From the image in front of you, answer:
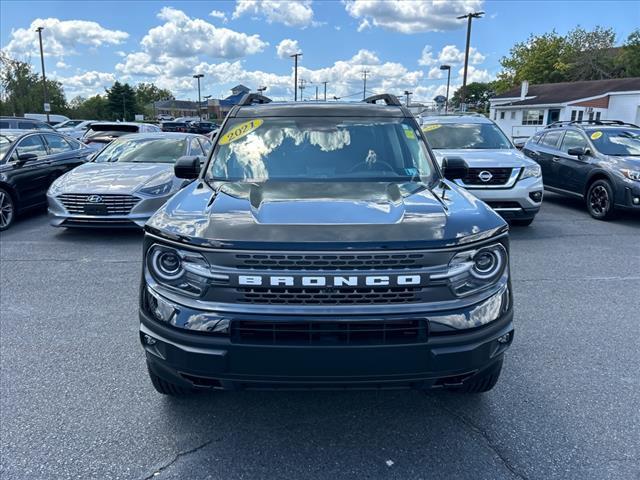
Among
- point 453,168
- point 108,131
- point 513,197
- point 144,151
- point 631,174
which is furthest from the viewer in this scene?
point 108,131

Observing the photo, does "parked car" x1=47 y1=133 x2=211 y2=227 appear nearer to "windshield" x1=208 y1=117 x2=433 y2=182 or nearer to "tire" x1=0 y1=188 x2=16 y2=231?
"tire" x1=0 y1=188 x2=16 y2=231

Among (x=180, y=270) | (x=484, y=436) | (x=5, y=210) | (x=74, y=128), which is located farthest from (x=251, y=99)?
(x=74, y=128)

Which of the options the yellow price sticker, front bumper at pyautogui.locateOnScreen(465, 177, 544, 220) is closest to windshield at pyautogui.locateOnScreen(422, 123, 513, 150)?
front bumper at pyautogui.locateOnScreen(465, 177, 544, 220)

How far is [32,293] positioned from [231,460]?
363 centimetres

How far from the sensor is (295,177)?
11.2ft

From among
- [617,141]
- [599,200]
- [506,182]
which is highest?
[617,141]

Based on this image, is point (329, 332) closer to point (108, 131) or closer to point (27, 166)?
point (27, 166)

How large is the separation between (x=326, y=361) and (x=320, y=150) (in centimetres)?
187

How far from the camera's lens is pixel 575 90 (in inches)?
1658

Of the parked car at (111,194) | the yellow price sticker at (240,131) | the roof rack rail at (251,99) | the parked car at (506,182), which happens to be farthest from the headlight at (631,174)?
the yellow price sticker at (240,131)

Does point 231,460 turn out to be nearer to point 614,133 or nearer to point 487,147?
point 487,147

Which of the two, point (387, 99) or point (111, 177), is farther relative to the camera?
point (111, 177)

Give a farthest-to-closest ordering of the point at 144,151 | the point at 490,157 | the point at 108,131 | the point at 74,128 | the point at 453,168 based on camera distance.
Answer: the point at 74,128
the point at 108,131
the point at 144,151
the point at 490,157
the point at 453,168

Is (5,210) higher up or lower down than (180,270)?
lower down
